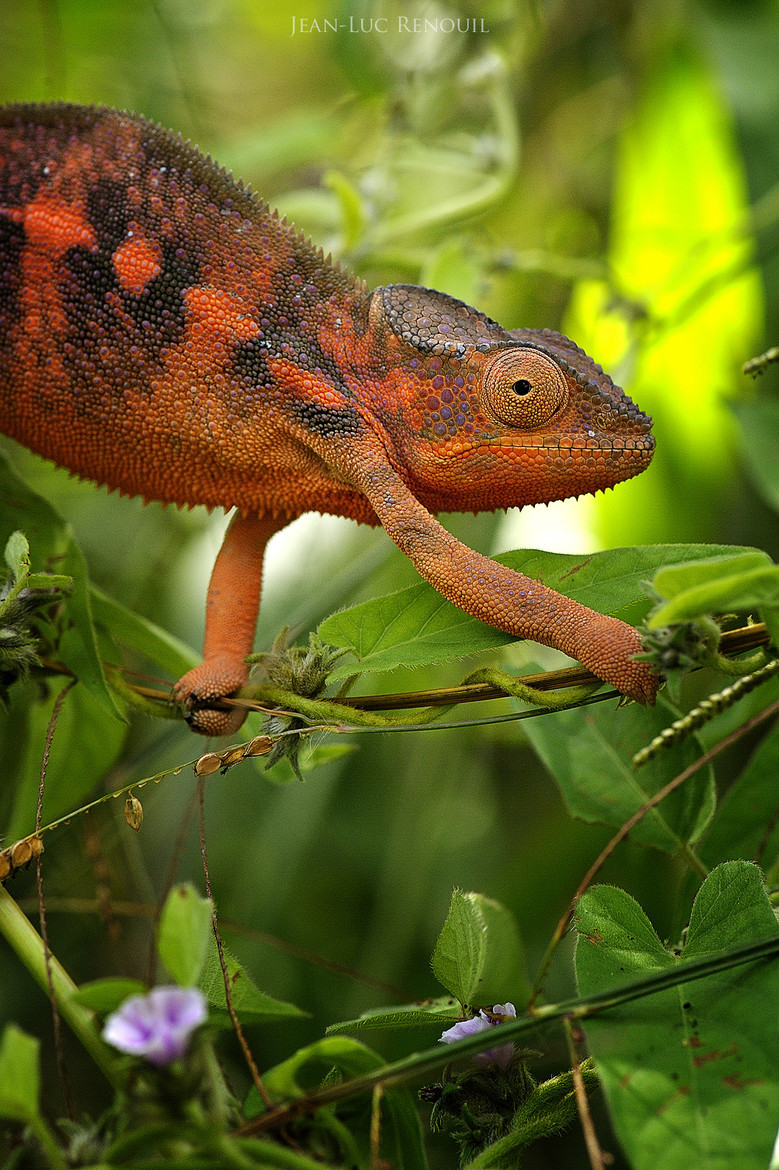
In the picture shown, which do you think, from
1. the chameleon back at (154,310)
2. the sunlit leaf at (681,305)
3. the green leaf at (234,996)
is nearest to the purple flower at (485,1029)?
the green leaf at (234,996)

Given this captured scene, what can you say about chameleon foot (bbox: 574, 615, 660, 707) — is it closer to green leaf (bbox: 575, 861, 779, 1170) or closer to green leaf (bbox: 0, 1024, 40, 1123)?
green leaf (bbox: 575, 861, 779, 1170)

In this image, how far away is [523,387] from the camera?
2.72 ft

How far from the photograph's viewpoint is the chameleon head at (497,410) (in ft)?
2.75

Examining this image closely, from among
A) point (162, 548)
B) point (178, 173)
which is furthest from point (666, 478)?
point (178, 173)

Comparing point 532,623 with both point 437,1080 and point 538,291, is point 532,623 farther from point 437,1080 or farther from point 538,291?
point 538,291

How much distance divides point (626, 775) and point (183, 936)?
53 cm

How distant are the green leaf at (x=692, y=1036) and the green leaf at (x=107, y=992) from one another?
30 cm

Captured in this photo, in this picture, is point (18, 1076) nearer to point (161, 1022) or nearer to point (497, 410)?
point (161, 1022)

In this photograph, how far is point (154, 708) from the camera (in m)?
0.90

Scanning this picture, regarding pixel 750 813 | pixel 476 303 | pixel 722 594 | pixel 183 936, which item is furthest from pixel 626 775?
pixel 476 303

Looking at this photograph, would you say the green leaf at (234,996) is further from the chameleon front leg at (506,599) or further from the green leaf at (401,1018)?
the chameleon front leg at (506,599)

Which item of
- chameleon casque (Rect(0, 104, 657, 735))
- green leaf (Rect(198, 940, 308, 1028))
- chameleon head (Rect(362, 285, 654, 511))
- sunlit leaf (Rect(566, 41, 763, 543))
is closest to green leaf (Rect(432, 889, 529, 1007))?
green leaf (Rect(198, 940, 308, 1028))

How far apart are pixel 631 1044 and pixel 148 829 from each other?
1235 millimetres

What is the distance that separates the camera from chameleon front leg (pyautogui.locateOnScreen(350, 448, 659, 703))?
29.1 inches
